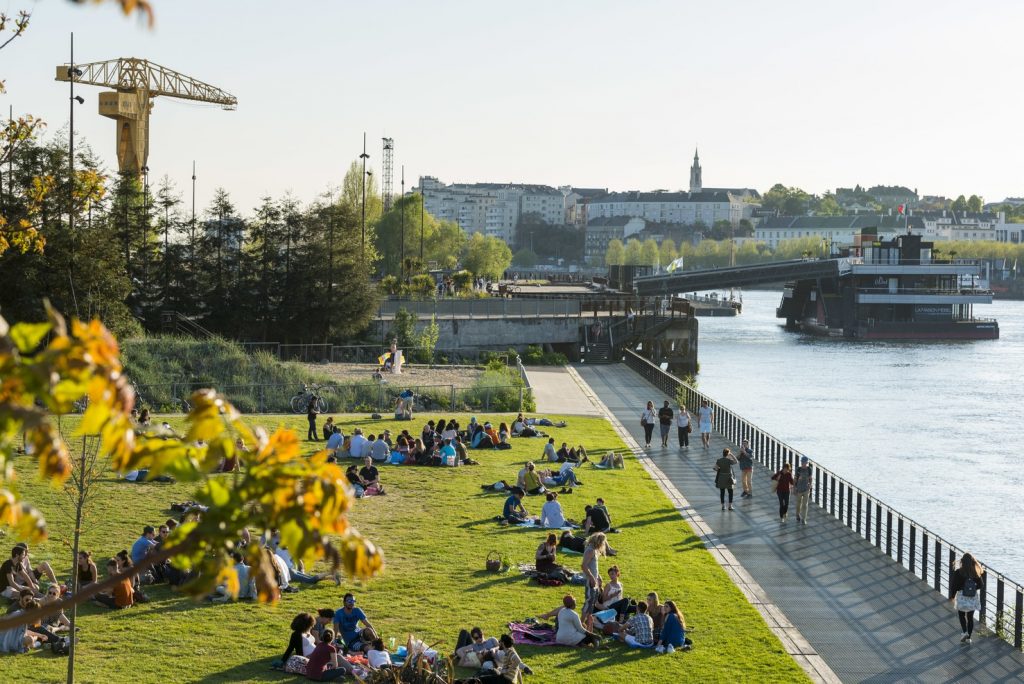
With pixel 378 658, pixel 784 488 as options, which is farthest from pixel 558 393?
pixel 378 658

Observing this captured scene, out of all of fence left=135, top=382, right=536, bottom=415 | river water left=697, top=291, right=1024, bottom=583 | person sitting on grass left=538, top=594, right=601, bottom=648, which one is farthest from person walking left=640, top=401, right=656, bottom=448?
person sitting on grass left=538, top=594, right=601, bottom=648

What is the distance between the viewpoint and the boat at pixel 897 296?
339 feet

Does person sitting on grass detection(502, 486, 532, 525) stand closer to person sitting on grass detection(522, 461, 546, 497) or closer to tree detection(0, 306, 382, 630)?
person sitting on grass detection(522, 461, 546, 497)

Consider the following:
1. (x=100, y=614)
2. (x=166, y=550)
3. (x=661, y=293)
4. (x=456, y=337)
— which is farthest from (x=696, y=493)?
(x=661, y=293)

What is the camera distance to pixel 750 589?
63.2 feet

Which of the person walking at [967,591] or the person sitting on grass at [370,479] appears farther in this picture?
the person sitting on grass at [370,479]

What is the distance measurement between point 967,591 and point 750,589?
350 centimetres

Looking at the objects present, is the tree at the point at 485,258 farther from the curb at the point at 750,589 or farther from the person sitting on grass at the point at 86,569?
the person sitting on grass at the point at 86,569

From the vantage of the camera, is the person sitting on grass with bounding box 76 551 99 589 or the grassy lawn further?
the person sitting on grass with bounding box 76 551 99 589

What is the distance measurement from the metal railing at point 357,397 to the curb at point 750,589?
27.0ft

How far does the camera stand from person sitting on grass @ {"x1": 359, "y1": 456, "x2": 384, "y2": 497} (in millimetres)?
25109

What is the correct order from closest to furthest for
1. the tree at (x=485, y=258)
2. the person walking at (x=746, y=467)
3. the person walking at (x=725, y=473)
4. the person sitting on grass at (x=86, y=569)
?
the person sitting on grass at (x=86, y=569) → the person walking at (x=725, y=473) → the person walking at (x=746, y=467) → the tree at (x=485, y=258)

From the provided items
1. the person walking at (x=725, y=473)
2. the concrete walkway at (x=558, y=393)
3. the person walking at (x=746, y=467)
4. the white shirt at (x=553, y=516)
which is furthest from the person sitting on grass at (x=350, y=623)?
the concrete walkway at (x=558, y=393)

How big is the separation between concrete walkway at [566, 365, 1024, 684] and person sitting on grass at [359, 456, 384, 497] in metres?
6.18
